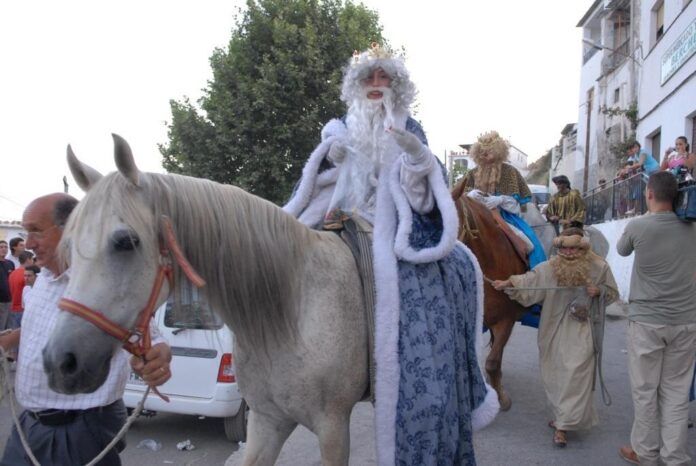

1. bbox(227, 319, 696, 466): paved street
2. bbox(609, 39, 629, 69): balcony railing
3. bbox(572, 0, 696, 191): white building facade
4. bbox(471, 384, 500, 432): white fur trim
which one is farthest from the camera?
bbox(609, 39, 629, 69): balcony railing

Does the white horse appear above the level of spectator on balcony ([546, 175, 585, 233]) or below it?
below

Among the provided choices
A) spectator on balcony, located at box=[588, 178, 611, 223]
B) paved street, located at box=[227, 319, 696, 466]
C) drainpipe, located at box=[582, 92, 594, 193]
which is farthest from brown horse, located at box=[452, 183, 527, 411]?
Answer: drainpipe, located at box=[582, 92, 594, 193]

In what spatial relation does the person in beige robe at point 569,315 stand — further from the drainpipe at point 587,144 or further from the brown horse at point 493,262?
the drainpipe at point 587,144

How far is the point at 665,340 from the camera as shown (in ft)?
14.3

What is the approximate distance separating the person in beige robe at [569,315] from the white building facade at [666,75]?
825cm

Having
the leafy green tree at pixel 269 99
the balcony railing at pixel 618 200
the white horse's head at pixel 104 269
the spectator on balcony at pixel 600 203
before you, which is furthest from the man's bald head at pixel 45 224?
the spectator on balcony at pixel 600 203

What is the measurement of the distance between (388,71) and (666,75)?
42.6 ft

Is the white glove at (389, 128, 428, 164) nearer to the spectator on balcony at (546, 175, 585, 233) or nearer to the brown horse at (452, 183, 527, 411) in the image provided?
the brown horse at (452, 183, 527, 411)

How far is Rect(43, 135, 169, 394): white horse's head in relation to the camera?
182cm

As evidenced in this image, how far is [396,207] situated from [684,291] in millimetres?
2773

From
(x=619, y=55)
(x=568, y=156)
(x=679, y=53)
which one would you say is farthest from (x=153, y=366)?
(x=568, y=156)

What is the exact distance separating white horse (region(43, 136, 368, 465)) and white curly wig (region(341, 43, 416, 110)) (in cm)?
95

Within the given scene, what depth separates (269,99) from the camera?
14383 mm

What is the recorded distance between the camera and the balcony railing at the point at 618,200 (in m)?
11.5
